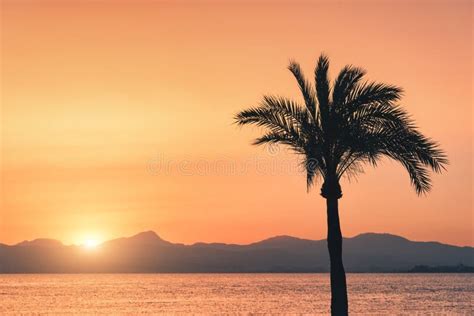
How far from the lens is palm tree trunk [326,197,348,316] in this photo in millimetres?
29453

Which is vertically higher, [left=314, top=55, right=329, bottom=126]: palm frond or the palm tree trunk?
[left=314, top=55, right=329, bottom=126]: palm frond

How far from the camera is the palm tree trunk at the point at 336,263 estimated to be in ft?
96.6

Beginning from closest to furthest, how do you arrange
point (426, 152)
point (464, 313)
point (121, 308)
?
point (426, 152) → point (464, 313) → point (121, 308)

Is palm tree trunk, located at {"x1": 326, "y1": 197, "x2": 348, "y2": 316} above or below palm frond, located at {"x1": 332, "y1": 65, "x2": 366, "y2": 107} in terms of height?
below

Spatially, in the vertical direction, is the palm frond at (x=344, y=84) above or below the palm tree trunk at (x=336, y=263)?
above

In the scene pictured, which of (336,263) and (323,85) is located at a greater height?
(323,85)

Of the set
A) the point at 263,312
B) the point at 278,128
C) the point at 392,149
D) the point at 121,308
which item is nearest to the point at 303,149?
the point at 278,128

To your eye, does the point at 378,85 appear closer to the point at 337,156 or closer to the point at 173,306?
the point at 337,156

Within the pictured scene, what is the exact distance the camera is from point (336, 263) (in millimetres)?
29531

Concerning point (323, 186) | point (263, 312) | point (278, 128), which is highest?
point (278, 128)

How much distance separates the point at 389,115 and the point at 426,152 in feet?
5.48

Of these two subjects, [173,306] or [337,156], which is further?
[173,306]

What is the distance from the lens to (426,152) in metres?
29.4

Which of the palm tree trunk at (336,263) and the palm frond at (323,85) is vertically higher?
the palm frond at (323,85)
